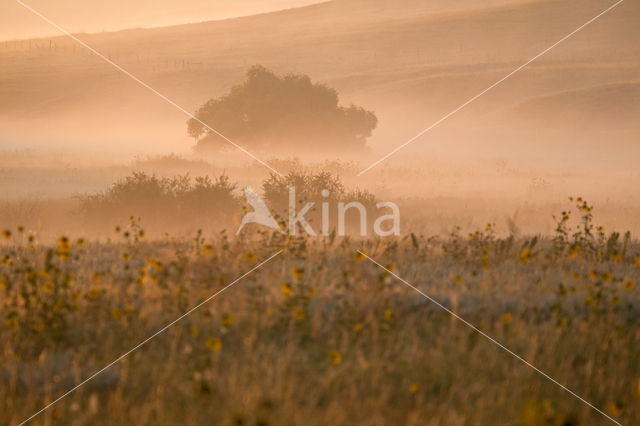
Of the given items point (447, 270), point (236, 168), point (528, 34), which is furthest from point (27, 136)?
point (528, 34)

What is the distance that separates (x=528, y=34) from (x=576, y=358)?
122502 millimetres

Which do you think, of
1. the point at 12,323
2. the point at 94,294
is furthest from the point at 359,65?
the point at 12,323

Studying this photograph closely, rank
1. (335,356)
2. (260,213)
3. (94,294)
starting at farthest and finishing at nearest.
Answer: (260,213)
(94,294)
(335,356)

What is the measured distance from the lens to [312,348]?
246 inches

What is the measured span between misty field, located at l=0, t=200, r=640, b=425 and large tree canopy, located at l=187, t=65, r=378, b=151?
117 feet

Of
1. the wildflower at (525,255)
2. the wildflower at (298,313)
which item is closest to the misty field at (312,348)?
the wildflower at (298,313)

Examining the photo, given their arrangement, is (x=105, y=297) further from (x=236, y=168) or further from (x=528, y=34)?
(x=528, y=34)

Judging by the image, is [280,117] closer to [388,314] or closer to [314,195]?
[314,195]

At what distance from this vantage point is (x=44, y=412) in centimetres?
521

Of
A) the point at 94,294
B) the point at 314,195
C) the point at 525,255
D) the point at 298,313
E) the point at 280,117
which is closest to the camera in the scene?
the point at 298,313

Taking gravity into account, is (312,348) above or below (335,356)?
below

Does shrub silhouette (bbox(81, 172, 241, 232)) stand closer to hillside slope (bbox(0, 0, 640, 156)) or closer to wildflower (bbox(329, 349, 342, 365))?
wildflower (bbox(329, 349, 342, 365))

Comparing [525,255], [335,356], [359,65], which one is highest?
[359,65]

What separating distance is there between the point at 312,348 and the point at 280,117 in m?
38.9
